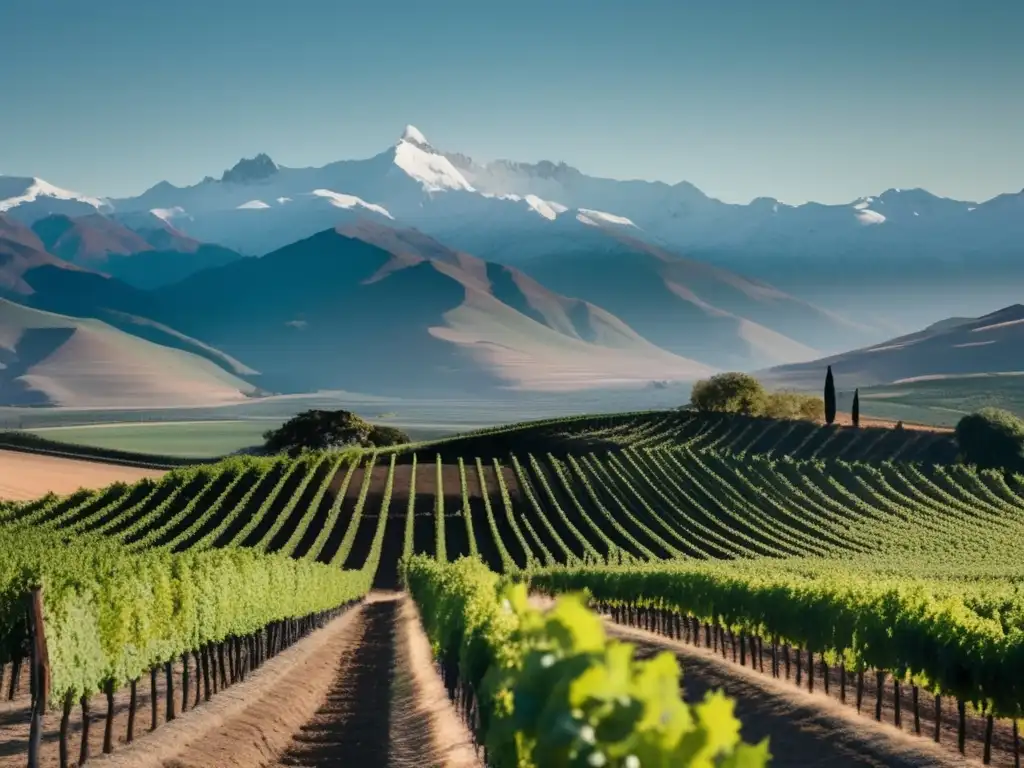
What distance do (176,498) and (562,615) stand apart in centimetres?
11803

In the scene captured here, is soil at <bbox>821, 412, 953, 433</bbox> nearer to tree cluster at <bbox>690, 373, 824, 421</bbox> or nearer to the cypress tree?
the cypress tree

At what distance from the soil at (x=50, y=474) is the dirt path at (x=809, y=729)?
109m

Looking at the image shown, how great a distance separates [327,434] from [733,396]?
5616 cm

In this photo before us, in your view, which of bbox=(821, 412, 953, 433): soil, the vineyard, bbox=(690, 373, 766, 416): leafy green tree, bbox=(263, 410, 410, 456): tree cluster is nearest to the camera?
the vineyard

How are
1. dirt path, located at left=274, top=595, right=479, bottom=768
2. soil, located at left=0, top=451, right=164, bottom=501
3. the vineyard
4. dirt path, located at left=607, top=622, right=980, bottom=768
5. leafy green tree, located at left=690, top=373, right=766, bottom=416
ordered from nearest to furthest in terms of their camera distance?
dirt path, located at left=607, top=622, right=980, bottom=768 < dirt path, located at left=274, top=595, right=479, bottom=768 < the vineyard < soil, located at left=0, top=451, right=164, bottom=501 < leafy green tree, located at left=690, top=373, right=766, bottom=416

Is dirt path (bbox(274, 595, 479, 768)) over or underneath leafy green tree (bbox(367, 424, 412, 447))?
underneath

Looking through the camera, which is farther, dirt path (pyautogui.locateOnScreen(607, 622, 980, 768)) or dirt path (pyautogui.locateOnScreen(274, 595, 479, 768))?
dirt path (pyautogui.locateOnScreen(274, 595, 479, 768))

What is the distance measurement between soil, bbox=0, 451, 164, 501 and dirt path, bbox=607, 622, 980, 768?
109 meters

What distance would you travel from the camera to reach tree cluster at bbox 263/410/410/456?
190000mm

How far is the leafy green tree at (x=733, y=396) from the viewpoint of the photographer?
16888 centimetres

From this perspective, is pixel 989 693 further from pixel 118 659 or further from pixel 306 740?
pixel 118 659

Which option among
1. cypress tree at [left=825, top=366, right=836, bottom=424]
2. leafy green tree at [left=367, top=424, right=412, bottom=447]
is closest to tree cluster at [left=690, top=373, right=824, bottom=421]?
cypress tree at [left=825, top=366, right=836, bottom=424]

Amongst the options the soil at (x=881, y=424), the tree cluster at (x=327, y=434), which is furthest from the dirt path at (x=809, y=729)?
the tree cluster at (x=327, y=434)

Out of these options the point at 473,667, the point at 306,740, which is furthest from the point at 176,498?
the point at 473,667
